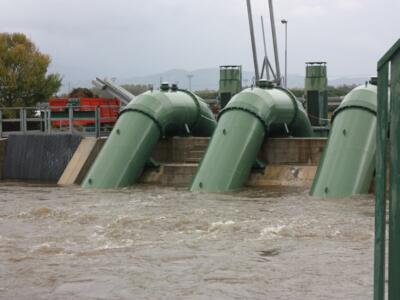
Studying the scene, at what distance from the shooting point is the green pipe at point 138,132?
1980 cm

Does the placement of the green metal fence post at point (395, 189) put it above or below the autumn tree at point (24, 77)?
below

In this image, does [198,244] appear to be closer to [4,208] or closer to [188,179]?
[4,208]

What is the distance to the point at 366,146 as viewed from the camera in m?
16.8

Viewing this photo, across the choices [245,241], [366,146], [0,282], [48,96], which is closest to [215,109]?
[48,96]

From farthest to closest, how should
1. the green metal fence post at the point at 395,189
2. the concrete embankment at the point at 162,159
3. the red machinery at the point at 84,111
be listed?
the red machinery at the point at 84,111
the concrete embankment at the point at 162,159
the green metal fence post at the point at 395,189

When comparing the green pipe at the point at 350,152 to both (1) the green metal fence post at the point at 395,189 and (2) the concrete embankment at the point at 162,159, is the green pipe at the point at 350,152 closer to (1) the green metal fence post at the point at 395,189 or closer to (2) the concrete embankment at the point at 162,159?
(2) the concrete embankment at the point at 162,159

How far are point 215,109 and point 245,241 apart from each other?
2485cm

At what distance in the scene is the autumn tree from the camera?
44562 mm

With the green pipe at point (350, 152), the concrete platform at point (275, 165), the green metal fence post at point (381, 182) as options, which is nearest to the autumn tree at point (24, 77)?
the concrete platform at point (275, 165)

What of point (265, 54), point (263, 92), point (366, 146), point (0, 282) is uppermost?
point (265, 54)

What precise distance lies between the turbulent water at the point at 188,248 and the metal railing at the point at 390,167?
369 centimetres

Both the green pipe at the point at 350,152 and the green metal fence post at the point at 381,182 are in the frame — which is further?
the green pipe at the point at 350,152

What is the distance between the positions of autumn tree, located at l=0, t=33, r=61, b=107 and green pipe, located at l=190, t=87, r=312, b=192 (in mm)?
27091

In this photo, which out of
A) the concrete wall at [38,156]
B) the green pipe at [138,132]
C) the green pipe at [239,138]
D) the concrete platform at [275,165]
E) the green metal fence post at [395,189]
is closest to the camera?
the green metal fence post at [395,189]
